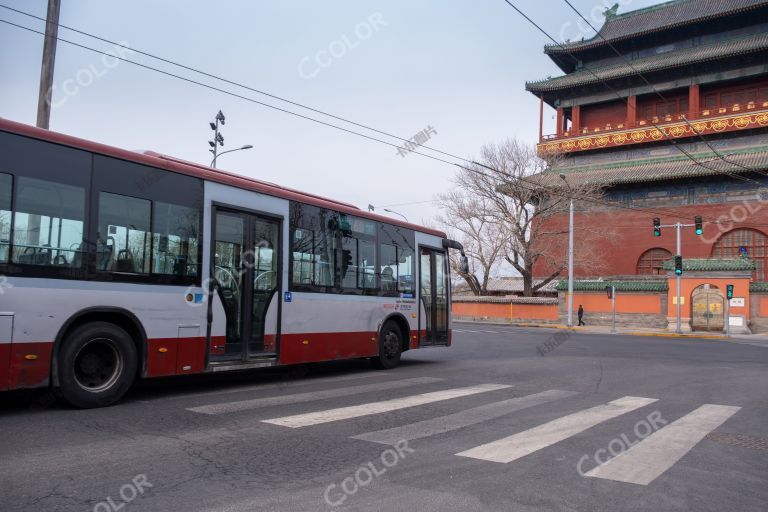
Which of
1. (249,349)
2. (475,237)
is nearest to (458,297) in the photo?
(475,237)

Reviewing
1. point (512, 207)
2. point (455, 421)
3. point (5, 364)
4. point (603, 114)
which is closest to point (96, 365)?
point (5, 364)

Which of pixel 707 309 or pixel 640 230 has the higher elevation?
pixel 640 230

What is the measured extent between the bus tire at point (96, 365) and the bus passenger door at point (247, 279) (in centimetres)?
142

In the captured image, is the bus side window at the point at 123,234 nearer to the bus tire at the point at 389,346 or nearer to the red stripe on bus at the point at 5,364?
the red stripe on bus at the point at 5,364

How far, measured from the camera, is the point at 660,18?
4891cm

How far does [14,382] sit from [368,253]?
675cm

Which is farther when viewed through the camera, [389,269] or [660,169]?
[660,169]

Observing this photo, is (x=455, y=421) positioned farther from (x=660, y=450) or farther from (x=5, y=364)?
(x=5, y=364)

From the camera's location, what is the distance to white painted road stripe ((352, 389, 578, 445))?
612cm

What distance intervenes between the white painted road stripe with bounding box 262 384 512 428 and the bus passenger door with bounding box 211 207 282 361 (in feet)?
7.55

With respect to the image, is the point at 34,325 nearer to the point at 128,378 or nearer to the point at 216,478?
the point at 128,378

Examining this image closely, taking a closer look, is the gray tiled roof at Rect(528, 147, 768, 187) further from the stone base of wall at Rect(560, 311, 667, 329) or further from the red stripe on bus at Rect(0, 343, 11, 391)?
the red stripe on bus at Rect(0, 343, 11, 391)

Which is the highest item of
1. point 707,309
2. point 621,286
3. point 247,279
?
point 621,286

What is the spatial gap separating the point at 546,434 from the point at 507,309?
37332 mm
